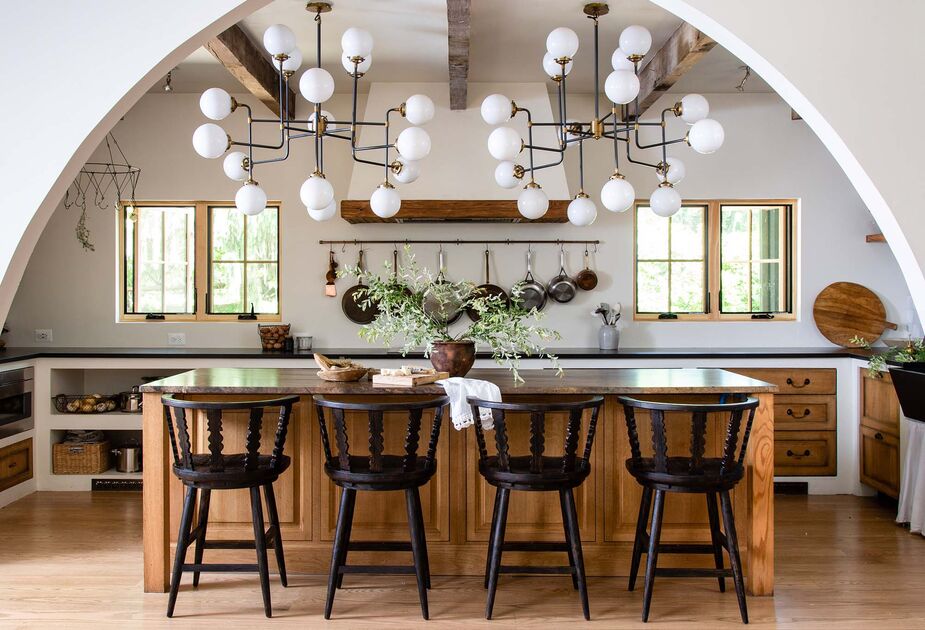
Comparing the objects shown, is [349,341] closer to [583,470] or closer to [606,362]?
[606,362]

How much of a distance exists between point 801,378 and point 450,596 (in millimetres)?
2988

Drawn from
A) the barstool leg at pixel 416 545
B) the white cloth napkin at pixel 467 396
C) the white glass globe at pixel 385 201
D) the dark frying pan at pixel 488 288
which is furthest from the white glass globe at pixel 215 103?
the dark frying pan at pixel 488 288

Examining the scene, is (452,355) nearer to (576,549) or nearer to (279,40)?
(576,549)

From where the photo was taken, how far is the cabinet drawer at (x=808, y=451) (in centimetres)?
510

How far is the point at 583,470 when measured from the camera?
3041 mm

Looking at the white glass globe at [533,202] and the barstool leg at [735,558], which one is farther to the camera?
the white glass globe at [533,202]

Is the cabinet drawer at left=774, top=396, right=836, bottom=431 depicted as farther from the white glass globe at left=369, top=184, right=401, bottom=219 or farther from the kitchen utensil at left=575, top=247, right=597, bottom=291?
the white glass globe at left=369, top=184, right=401, bottom=219

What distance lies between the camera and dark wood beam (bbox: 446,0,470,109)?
3.53 meters

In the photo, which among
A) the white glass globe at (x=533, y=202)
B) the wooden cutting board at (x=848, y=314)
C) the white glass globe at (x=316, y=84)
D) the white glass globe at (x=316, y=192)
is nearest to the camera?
the white glass globe at (x=316, y=84)

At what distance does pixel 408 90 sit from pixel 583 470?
3316mm

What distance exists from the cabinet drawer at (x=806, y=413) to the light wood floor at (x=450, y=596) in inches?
41.9

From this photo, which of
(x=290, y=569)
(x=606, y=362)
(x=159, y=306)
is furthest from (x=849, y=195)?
(x=159, y=306)

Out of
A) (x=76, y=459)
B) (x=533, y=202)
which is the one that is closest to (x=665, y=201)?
(x=533, y=202)

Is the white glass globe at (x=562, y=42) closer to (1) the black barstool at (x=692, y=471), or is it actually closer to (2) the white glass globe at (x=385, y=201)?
(2) the white glass globe at (x=385, y=201)
